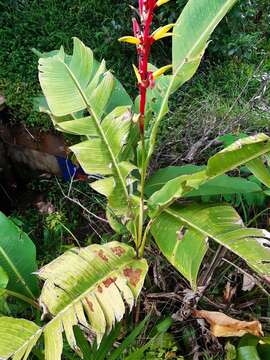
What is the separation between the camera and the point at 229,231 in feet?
5.36

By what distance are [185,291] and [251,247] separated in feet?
1.39

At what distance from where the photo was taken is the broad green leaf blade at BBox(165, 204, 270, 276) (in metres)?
1.54

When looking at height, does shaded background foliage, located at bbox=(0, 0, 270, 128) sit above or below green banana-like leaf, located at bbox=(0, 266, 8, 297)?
above

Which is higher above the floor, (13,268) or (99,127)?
(99,127)

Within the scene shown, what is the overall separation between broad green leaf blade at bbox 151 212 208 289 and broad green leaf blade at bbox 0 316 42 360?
50 centimetres

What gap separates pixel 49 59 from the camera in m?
2.07

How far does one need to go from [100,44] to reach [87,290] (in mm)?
2043

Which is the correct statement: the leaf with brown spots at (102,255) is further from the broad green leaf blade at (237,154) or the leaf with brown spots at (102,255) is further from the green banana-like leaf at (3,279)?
the broad green leaf blade at (237,154)

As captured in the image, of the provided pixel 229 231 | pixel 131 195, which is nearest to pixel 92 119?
pixel 131 195

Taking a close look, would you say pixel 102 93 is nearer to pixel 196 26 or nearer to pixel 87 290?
pixel 196 26

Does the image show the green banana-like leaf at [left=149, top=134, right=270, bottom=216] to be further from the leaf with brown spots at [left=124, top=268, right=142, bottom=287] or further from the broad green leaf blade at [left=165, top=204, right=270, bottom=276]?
the leaf with brown spots at [left=124, top=268, right=142, bottom=287]

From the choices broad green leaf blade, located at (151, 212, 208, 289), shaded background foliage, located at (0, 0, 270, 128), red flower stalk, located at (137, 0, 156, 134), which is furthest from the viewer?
shaded background foliage, located at (0, 0, 270, 128)

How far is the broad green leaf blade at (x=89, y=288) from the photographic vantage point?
147 cm

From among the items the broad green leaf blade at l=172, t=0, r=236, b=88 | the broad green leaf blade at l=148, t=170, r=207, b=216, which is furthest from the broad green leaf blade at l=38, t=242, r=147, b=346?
the broad green leaf blade at l=172, t=0, r=236, b=88
